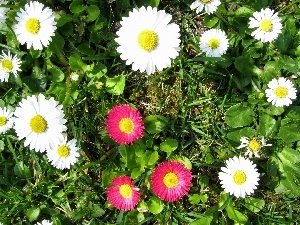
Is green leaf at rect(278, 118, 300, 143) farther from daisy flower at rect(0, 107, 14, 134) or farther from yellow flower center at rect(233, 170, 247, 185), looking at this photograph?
daisy flower at rect(0, 107, 14, 134)

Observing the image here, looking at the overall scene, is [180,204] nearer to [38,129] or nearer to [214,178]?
[214,178]

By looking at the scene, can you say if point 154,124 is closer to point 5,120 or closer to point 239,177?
point 239,177

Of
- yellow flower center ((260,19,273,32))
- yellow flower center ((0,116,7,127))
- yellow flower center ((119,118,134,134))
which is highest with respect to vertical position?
yellow flower center ((260,19,273,32))

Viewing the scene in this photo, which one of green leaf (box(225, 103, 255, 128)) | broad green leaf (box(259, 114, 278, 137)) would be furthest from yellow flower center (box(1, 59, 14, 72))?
broad green leaf (box(259, 114, 278, 137))

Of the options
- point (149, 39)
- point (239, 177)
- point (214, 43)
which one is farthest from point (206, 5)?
point (239, 177)

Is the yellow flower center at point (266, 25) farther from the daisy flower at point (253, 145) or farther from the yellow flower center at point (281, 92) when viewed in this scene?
the daisy flower at point (253, 145)

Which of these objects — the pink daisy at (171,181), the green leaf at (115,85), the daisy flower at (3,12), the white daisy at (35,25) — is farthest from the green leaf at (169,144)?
the daisy flower at (3,12)
